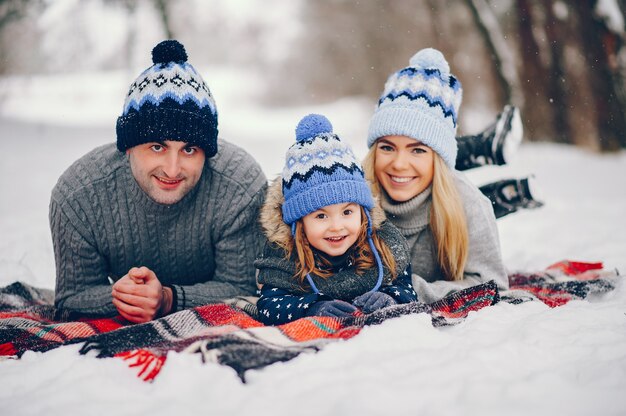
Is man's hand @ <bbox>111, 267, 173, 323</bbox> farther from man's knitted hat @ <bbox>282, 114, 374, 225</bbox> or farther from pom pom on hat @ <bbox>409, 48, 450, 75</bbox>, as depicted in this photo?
pom pom on hat @ <bbox>409, 48, 450, 75</bbox>

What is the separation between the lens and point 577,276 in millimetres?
3391

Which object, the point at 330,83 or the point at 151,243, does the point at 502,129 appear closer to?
the point at 151,243

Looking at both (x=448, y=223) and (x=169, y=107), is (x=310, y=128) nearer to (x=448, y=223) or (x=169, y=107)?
(x=169, y=107)

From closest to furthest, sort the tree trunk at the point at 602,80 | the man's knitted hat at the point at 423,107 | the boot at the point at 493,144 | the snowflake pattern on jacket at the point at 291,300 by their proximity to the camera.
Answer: the snowflake pattern on jacket at the point at 291,300 → the man's knitted hat at the point at 423,107 → the boot at the point at 493,144 → the tree trunk at the point at 602,80

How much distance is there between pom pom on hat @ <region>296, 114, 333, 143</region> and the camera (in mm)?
2691

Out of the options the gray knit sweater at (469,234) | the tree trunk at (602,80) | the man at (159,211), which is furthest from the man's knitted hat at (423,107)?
the tree trunk at (602,80)

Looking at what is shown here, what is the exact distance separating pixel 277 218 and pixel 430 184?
918mm

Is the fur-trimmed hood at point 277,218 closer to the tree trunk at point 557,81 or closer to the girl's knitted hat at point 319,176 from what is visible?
the girl's knitted hat at point 319,176

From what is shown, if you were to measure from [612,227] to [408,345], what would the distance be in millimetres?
3633

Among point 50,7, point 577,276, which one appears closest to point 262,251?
point 577,276

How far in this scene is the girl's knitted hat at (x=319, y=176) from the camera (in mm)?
2566

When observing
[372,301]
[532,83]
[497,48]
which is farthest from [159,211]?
[532,83]

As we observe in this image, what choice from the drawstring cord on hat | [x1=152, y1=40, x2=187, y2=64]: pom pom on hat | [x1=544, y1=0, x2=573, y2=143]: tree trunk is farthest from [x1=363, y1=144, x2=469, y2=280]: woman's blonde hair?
[x1=544, y1=0, x2=573, y2=143]: tree trunk

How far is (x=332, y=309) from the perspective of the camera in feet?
7.95
